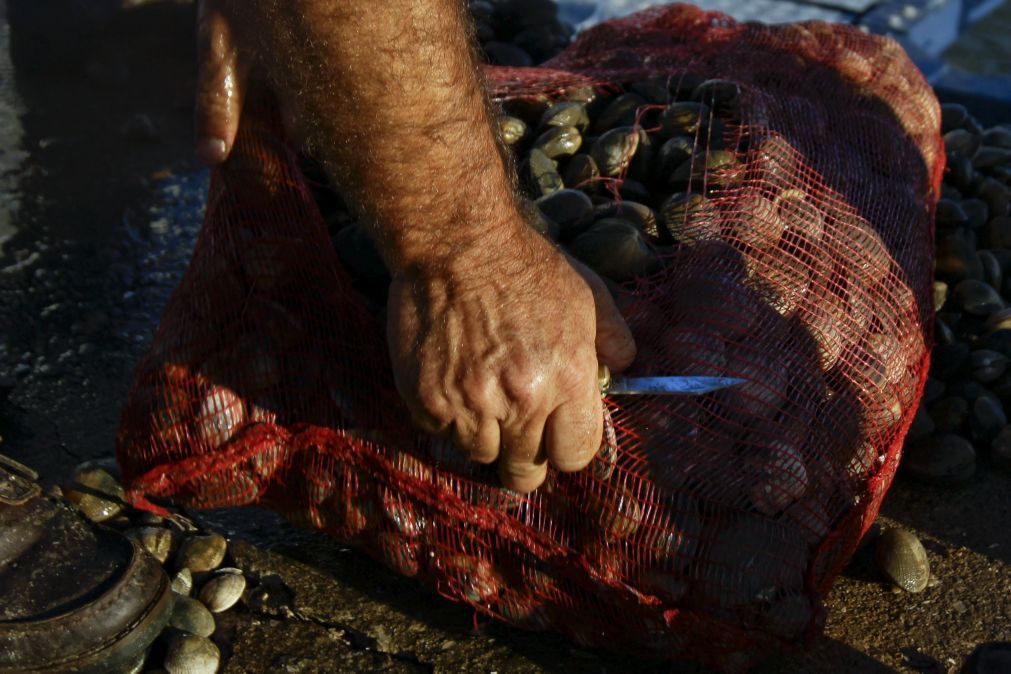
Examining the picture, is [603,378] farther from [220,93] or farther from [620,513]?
[220,93]

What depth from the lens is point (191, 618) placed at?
7.04 ft

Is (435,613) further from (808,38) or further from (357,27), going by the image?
(808,38)

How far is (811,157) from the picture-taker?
103 inches

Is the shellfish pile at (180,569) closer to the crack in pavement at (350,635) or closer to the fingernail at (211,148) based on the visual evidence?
A: the crack in pavement at (350,635)

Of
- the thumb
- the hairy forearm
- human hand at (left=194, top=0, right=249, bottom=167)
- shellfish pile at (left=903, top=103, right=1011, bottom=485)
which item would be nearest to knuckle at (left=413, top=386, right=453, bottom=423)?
the hairy forearm

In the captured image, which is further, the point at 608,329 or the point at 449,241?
the point at 608,329

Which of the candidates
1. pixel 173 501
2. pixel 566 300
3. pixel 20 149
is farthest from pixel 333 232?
pixel 20 149

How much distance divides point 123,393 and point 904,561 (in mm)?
1875

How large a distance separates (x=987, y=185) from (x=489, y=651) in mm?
2134

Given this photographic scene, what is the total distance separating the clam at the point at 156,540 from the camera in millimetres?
2309

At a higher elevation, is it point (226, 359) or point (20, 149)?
point (226, 359)

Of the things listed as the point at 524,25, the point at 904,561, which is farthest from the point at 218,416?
the point at 524,25

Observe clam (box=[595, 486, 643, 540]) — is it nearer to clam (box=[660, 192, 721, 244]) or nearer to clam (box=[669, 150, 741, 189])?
clam (box=[660, 192, 721, 244])

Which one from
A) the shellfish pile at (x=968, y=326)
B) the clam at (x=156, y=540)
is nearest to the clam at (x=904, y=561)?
the shellfish pile at (x=968, y=326)
